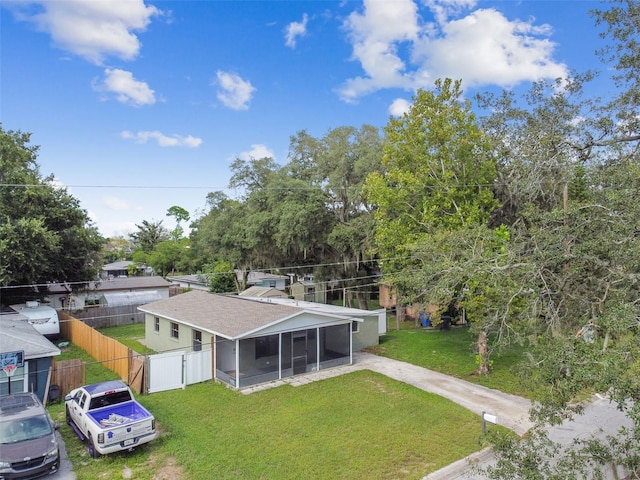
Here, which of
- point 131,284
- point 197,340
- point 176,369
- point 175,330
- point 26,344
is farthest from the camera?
point 131,284

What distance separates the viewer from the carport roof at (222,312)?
46.6ft

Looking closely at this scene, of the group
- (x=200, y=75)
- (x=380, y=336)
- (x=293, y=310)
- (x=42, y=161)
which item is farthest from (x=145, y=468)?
(x=42, y=161)

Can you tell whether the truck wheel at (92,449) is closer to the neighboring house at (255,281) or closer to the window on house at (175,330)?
the window on house at (175,330)

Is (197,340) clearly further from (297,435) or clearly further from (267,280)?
(267,280)

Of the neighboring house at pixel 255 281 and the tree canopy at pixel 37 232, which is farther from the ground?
the tree canopy at pixel 37 232

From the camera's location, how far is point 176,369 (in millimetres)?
13531

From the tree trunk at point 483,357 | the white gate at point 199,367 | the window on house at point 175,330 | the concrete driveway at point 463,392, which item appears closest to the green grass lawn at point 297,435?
the white gate at point 199,367

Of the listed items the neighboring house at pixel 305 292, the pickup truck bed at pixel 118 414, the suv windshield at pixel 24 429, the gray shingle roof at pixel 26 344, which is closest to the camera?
the suv windshield at pixel 24 429

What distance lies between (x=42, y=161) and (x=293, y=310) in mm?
22084

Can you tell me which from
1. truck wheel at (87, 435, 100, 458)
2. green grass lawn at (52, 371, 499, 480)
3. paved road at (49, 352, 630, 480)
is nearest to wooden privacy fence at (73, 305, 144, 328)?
green grass lawn at (52, 371, 499, 480)

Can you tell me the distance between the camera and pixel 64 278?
75.4 ft

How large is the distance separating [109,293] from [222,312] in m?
18.4

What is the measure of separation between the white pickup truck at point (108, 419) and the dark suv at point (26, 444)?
0.79 meters

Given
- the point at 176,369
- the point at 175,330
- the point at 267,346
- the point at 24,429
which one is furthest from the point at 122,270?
the point at 24,429
